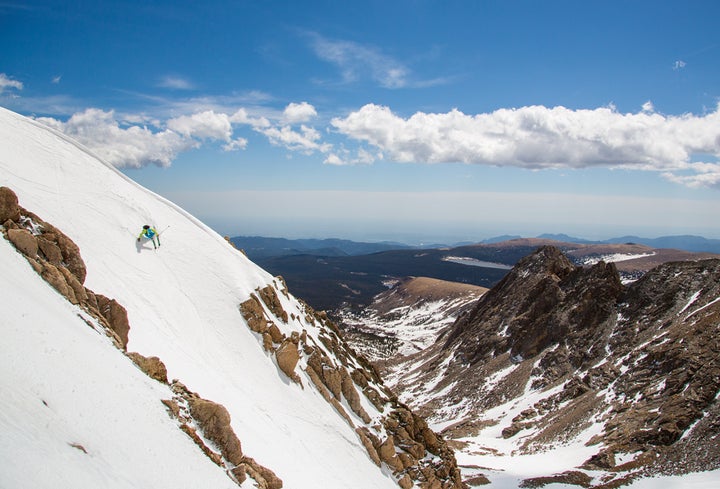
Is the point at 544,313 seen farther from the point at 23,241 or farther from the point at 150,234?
Result: the point at 23,241

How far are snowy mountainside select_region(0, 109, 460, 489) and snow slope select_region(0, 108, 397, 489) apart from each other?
7 cm

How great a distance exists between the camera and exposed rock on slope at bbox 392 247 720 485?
3800 cm

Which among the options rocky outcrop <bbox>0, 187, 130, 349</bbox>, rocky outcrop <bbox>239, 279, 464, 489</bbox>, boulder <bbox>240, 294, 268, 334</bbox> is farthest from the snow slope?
rocky outcrop <bbox>239, 279, 464, 489</bbox>

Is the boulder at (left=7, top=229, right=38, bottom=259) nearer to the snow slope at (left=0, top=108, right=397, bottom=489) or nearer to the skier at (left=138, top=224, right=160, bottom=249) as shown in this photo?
the snow slope at (left=0, top=108, right=397, bottom=489)

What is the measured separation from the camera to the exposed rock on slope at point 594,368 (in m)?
38.0

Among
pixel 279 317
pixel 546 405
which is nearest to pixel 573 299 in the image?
pixel 546 405

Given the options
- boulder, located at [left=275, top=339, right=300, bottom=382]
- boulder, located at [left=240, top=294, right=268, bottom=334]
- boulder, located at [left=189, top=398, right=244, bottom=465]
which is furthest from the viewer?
boulder, located at [left=240, top=294, right=268, bottom=334]

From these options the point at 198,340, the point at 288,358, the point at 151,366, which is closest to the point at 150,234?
the point at 198,340

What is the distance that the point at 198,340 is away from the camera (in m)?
21.4

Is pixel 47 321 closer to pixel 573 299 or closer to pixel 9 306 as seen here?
pixel 9 306

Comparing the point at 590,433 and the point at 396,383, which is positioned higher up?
the point at 590,433

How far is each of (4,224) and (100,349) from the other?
6.98m

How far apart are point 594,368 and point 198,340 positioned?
5874cm

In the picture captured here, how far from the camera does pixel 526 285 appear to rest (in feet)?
328
